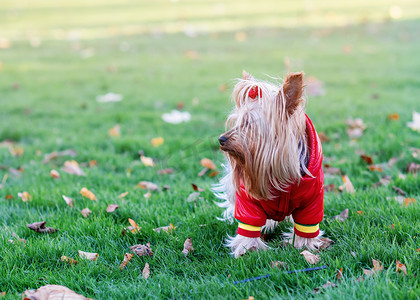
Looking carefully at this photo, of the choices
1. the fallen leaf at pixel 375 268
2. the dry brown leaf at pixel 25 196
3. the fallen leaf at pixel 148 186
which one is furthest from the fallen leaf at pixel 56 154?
the fallen leaf at pixel 375 268

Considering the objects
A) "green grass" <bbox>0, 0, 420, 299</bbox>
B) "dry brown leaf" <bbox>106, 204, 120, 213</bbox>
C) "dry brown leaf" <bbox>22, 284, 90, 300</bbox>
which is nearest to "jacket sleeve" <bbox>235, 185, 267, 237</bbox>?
"green grass" <bbox>0, 0, 420, 299</bbox>

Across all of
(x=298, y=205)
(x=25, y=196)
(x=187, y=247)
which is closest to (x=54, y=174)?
(x=25, y=196)

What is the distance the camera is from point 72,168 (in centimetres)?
515

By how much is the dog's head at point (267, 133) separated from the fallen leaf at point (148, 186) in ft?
6.10

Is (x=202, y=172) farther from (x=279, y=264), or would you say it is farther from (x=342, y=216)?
(x=279, y=264)

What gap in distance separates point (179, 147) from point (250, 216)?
276 cm

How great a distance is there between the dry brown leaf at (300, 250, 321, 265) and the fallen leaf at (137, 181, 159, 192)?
6.63 feet

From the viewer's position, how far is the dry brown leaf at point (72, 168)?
16.6 ft

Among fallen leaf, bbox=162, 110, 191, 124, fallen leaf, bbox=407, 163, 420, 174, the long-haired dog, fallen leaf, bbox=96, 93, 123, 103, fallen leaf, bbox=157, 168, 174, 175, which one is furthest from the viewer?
fallen leaf, bbox=96, 93, 123, 103

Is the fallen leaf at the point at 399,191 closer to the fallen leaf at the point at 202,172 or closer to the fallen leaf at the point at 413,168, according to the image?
the fallen leaf at the point at 413,168

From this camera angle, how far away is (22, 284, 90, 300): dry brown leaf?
2.69 metres

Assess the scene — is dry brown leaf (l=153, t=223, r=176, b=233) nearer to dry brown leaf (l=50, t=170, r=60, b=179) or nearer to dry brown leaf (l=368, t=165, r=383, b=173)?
dry brown leaf (l=50, t=170, r=60, b=179)

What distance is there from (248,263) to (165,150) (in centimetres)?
290

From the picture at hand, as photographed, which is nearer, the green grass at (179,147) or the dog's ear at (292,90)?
A: the dog's ear at (292,90)
